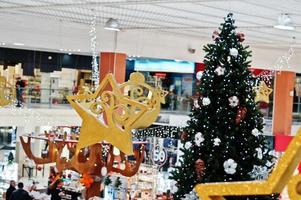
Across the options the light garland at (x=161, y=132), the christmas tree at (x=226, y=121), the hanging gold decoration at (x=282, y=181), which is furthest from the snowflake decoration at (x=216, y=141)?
the light garland at (x=161, y=132)

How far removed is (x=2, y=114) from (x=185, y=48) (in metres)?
5.30

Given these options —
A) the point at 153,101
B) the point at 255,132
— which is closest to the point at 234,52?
the point at 255,132

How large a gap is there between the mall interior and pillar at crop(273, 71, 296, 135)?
0.04 meters

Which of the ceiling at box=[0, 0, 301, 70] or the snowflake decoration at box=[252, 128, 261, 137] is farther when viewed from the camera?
the ceiling at box=[0, 0, 301, 70]

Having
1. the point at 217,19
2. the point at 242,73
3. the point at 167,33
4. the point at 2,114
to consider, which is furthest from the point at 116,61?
the point at 242,73

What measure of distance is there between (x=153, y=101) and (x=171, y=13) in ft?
5.86

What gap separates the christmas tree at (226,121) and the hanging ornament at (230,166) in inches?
1.6

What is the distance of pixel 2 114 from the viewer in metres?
14.7

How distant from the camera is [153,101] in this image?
837 centimetres

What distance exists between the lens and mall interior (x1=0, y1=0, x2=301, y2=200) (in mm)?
5371

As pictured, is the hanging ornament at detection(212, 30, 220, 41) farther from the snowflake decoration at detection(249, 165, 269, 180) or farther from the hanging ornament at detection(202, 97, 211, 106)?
the snowflake decoration at detection(249, 165, 269, 180)

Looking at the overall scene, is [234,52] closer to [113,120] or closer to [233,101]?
[233,101]

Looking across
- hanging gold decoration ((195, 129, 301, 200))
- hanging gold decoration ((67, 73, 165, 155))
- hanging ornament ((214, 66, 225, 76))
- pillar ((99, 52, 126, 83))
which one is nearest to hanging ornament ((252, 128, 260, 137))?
hanging ornament ((214, 66, 225, 76))

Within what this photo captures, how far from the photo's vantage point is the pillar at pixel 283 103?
18469mm
